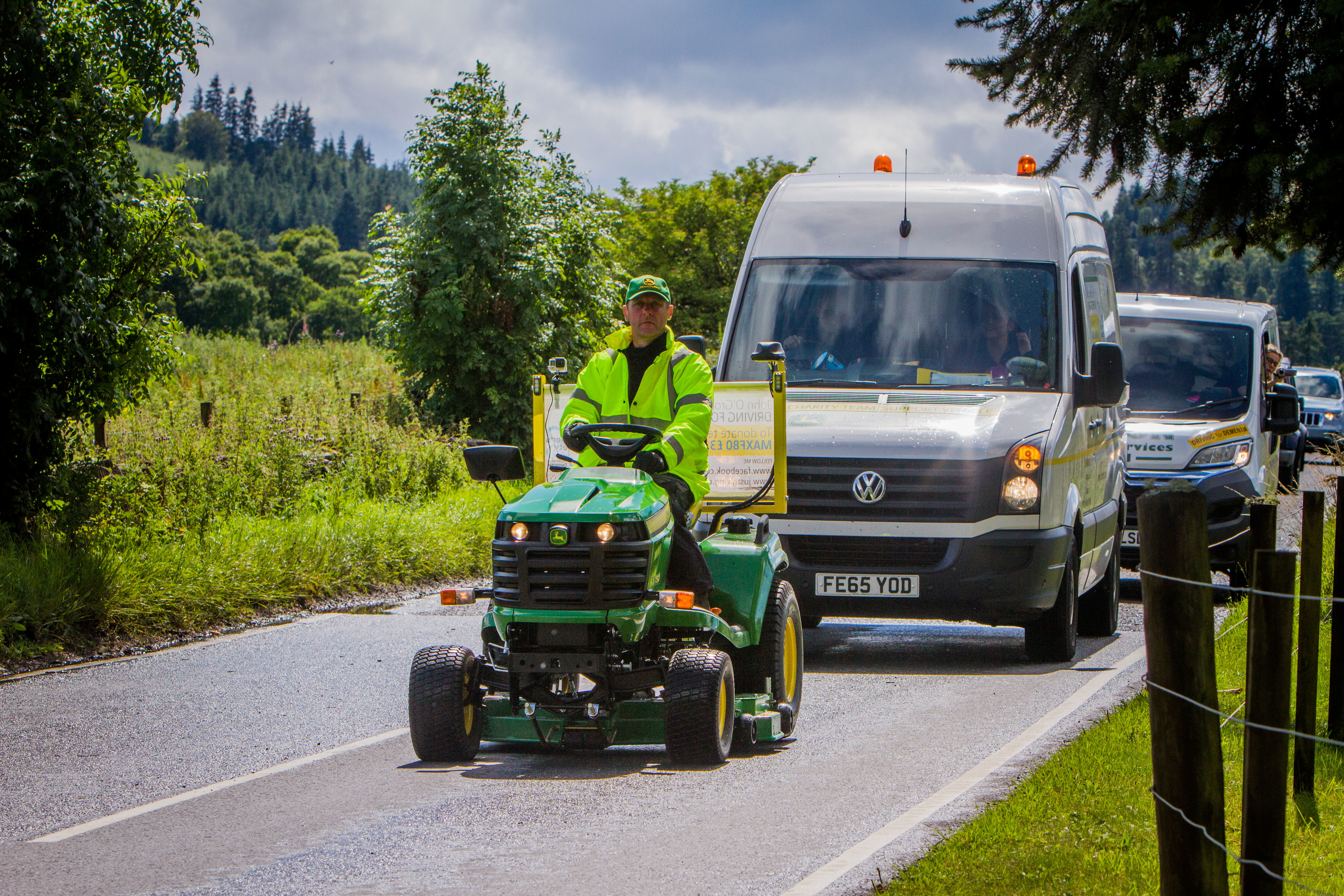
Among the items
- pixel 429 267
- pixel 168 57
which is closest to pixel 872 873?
pixel 168 57

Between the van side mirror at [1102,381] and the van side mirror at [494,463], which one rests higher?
the van side mirror at [1102,381]

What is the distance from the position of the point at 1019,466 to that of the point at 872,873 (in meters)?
4.83

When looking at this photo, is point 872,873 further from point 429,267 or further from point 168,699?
→ point 429,267

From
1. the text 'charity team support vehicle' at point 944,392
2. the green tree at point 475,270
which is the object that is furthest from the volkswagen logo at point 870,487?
the green tree at point 475,270

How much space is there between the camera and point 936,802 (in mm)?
6125

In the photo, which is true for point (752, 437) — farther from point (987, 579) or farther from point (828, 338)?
point (828, 338)

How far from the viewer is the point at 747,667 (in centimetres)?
751

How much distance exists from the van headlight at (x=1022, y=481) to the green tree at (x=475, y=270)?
47.8 ft

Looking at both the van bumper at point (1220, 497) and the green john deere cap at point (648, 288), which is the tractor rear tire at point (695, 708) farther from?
the van bumper at point (1220, 497)

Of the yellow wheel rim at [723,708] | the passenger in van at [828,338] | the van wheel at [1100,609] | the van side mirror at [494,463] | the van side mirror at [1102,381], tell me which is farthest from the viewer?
the van wheel at [1100,609]

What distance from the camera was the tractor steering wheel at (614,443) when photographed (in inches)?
275

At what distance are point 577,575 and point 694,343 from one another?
8.30ft

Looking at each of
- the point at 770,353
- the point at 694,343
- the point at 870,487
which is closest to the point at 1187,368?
the point at 870,487

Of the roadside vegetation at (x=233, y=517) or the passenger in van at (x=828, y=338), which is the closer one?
the passenger in van at (x=828, y=338)
